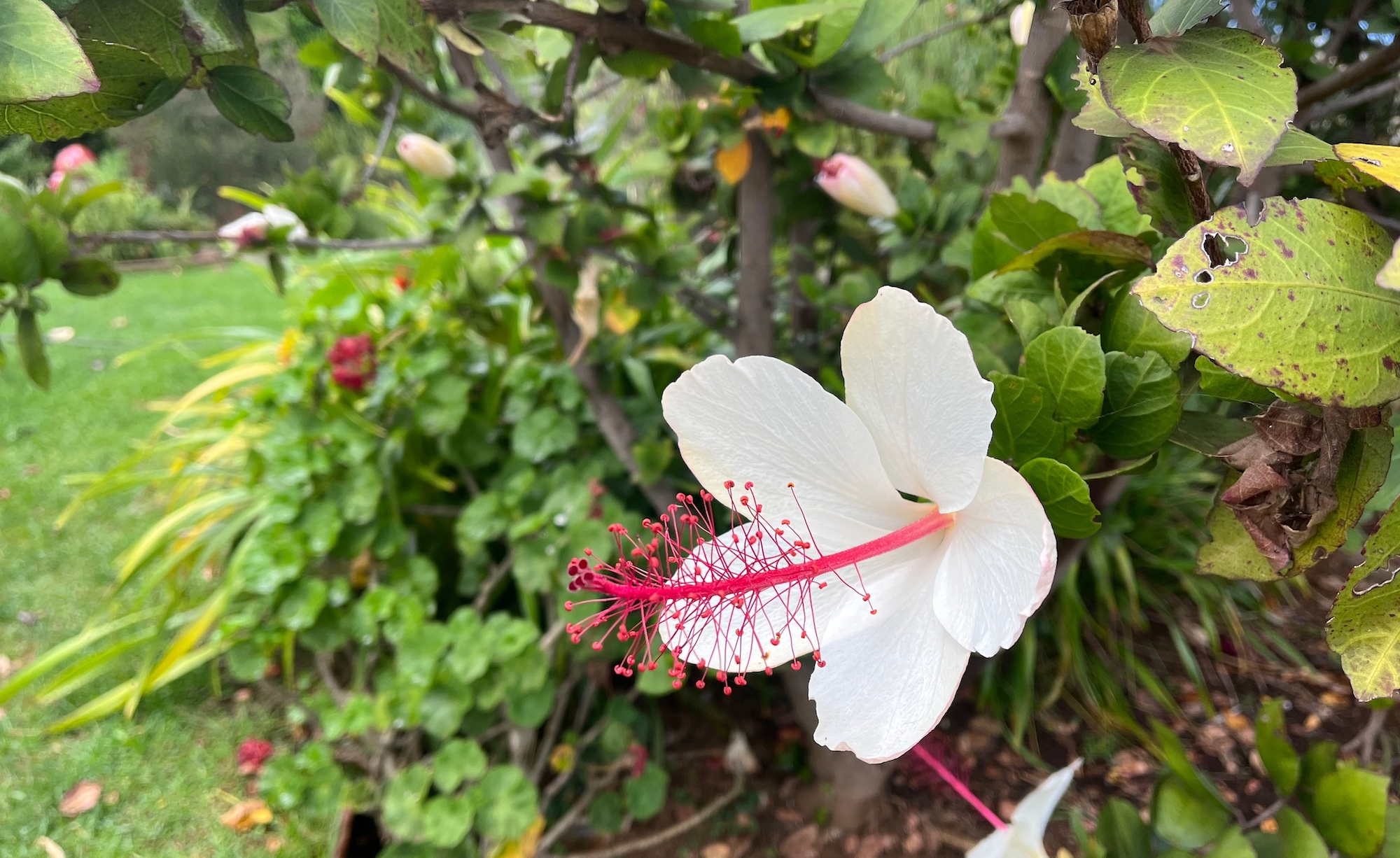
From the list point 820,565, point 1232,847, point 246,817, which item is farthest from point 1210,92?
point 246,817

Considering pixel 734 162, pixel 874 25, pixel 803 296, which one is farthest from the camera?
pixel 803 296

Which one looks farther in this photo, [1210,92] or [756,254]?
[756,254]

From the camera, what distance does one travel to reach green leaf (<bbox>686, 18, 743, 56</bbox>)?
0.63m

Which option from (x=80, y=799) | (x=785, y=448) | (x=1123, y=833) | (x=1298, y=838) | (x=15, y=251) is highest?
(x=785, y=448)

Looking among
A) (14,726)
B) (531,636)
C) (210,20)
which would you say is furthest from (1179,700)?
(14,726)

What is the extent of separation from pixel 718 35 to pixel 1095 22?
15.4 inches

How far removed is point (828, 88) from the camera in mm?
752

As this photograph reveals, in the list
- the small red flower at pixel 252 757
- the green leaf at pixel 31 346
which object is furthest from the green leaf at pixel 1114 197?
the small red flower at pixel 252 757

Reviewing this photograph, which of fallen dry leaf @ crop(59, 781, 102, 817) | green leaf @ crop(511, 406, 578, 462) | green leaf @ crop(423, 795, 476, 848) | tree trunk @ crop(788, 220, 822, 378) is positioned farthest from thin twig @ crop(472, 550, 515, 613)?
fallen dry leaf @ crop(59, 781, 102, 817)

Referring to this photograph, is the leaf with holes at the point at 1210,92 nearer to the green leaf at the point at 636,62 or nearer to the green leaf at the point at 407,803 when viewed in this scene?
the green leaf at the point at 636,62

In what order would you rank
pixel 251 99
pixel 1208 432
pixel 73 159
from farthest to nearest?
pixel 73 159, pixel 251 99, pixel 1208 432

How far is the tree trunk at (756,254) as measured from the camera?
3.23 feet

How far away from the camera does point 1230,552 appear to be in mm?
364

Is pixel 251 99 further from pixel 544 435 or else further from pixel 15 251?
pixel 544 435
